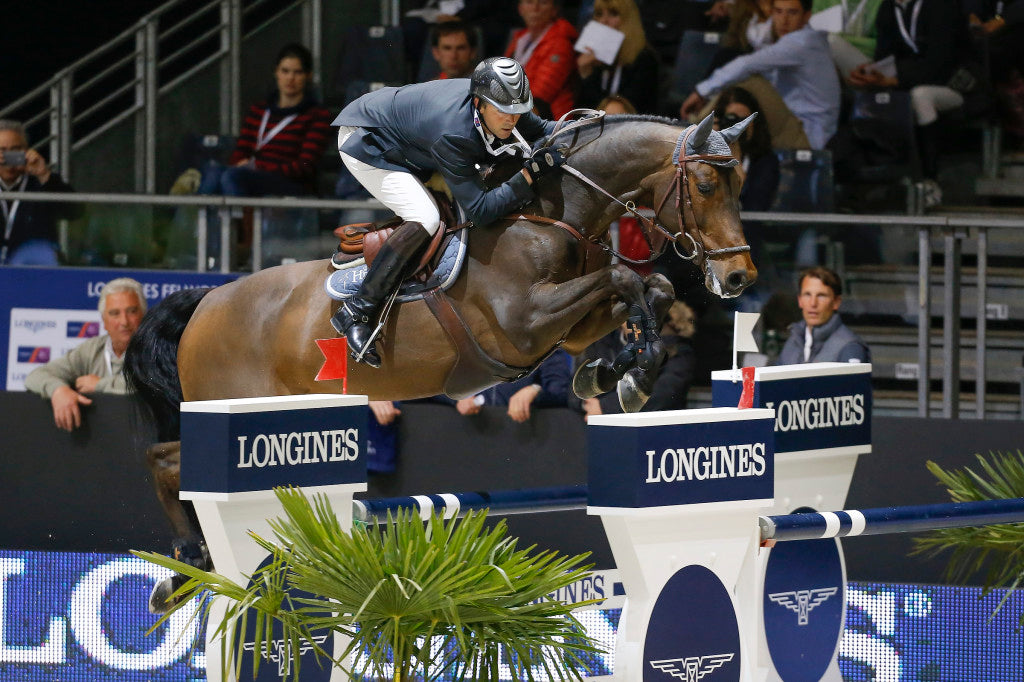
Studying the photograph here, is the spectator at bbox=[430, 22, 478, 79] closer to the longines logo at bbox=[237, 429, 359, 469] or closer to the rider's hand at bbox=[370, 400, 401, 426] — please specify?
the rider's hand at bbox=[370, 400, 401, 426]

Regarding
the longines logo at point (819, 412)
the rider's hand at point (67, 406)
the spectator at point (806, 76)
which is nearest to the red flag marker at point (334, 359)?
the longines logo at point (819, 412)

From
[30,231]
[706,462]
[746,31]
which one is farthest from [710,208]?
[746,31]

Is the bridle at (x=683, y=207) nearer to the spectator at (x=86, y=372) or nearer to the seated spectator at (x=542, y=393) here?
the seated spectator at (x=542, y=393)

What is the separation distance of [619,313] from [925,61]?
14.8ft

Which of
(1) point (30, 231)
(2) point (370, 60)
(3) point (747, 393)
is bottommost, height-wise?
(3) point (747, 393)

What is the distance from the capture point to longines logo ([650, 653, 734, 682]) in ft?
Result: 10.7

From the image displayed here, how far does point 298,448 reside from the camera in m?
3.58

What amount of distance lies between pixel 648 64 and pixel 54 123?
3.80 meters

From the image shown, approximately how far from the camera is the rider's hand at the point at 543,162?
4.80m

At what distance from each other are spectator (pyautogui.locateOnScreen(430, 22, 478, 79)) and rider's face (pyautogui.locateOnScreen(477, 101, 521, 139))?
3.98m

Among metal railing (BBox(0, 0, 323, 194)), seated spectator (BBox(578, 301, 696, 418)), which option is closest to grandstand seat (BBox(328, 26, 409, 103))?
metal railing (BBox(0, 0, 323, 194))

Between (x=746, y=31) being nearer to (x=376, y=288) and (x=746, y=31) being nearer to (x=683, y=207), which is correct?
(x=683, y=207)

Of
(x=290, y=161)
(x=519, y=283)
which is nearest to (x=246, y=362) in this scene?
(x=519, y=283)

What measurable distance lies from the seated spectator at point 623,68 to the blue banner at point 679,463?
515cm
